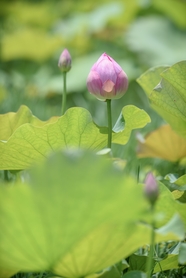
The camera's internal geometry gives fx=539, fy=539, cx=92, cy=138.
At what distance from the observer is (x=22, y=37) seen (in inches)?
82.9

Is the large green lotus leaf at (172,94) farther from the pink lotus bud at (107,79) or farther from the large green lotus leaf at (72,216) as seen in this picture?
the large green lotus leaf at (72,216)

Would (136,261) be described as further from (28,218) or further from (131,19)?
(131,19)

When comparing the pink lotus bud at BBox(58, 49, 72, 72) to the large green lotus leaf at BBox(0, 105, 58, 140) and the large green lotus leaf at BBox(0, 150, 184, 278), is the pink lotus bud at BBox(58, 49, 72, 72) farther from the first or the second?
the large green lotus leaf at BBox(0, 150, 184, 278)

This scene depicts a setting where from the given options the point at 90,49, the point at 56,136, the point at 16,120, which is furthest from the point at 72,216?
the point at 90,49

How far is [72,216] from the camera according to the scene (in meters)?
0.42

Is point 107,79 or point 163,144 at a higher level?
point 107,79

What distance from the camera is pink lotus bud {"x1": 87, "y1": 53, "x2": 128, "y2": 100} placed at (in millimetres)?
631

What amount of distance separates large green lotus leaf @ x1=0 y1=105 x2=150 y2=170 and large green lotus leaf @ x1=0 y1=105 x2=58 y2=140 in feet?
0.28

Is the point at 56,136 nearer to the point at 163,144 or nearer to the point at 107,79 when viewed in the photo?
the point at 107,79

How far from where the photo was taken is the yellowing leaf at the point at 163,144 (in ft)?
2.60

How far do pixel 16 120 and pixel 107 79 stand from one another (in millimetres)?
166

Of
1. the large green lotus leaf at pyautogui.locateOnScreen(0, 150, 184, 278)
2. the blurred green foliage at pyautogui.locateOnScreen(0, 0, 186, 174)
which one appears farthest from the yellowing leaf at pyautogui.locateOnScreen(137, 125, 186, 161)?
the blurred green foliage at pyautogui.locateOnScreen(0, 0, 186, 174)

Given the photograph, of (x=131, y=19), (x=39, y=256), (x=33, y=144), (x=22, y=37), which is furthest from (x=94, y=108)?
(x=39, y=256)

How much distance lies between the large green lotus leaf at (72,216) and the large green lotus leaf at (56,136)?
0.18 m
